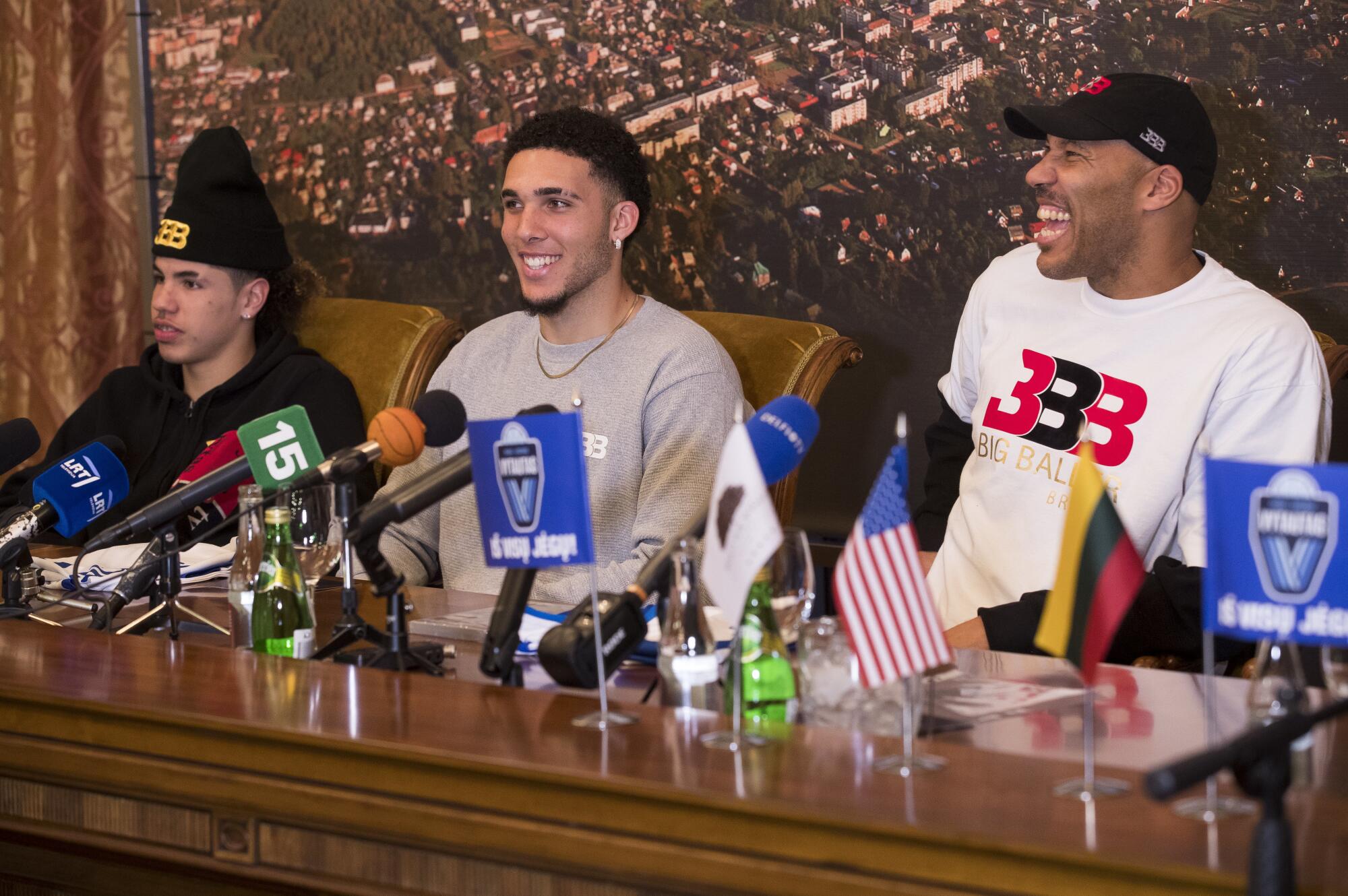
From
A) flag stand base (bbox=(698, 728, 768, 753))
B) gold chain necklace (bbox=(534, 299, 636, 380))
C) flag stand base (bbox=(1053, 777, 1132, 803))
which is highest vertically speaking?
gold chain necklace (bbox=(534, 299, 636, 380))

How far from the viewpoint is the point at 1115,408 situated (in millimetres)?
2303

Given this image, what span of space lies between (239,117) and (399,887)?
10.2 feet

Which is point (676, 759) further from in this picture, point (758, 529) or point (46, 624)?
point (46, 624)

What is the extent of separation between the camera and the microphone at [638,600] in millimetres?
1448

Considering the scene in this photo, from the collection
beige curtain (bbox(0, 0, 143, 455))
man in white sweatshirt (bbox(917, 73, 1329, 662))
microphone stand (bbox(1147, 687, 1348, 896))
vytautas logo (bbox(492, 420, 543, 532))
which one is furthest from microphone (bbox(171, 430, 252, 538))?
beige curtain (bbox(0, 0, 143, 455))

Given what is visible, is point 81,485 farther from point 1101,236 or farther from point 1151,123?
point 1151,123

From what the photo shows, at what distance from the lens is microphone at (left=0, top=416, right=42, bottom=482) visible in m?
2.10

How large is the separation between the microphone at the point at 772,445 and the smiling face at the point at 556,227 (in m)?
1.26

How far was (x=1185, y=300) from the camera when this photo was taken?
2318 millimetres

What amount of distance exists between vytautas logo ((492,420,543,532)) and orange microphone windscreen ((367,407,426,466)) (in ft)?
0.58

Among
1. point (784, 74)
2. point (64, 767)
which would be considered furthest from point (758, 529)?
point (784, 74)

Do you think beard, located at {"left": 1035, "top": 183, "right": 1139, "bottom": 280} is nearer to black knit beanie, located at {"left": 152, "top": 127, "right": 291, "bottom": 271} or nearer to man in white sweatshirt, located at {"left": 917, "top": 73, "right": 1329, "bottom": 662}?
man in white sweatshirt, located at {"left": 917, "top": 73, "right": 1329, "bottom": 662}

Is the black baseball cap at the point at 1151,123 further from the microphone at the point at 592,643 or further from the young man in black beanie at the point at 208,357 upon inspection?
the young man in black beanie at the point at 208,357

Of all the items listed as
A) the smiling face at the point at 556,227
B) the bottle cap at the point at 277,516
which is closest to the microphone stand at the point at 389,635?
the bottle cap at the point at 277,516
